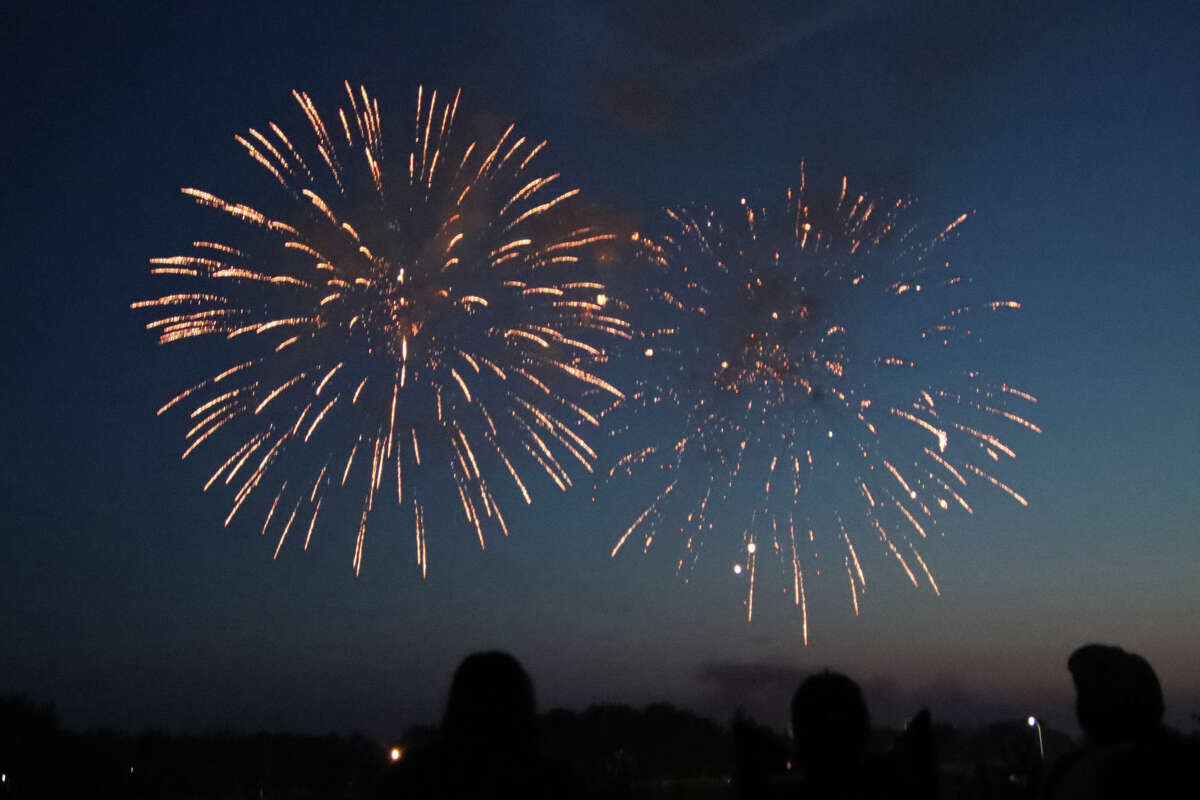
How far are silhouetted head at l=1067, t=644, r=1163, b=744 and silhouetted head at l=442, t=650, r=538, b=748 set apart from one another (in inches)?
83.3

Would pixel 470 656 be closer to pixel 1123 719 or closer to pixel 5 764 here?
pixel 1123 719

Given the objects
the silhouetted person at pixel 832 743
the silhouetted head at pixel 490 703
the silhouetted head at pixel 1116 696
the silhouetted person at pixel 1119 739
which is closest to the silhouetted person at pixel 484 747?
the silhouetted head at pixel 490 703

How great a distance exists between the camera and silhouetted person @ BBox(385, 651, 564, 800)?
392cm

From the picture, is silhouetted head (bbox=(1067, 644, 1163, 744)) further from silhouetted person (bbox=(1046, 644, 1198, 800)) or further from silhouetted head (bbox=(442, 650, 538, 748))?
silhouetted head (bbox=(442, 650, 538, 748))

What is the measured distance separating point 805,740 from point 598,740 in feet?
326

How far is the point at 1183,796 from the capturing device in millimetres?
3432

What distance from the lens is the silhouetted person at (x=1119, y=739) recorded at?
3508mm

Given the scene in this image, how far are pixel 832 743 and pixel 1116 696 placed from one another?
3.55 ft

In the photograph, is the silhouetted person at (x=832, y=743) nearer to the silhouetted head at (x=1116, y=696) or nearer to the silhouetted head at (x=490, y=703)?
the silhouetted head at (x=1116, y=696)

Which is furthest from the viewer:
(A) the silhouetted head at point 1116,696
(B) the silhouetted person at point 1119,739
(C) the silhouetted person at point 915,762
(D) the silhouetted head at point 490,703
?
(D) the silhouetted head at point 490,703

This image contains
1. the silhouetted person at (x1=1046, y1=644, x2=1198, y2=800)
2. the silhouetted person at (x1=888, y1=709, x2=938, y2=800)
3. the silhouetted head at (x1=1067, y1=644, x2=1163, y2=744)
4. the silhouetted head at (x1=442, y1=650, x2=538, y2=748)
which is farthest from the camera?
the silhouetted head at (x1=442, y1=650, x2=538, y2=748)

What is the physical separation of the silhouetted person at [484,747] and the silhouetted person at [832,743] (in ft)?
2.98

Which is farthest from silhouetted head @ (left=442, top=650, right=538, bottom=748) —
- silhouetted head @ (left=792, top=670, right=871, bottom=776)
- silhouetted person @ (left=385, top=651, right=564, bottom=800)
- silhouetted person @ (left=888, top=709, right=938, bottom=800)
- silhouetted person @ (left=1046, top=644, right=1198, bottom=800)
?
silhouetted person @ (left=1046, top=644, right=1198, bottom=800)

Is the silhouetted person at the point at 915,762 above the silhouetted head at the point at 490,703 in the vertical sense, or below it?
below
